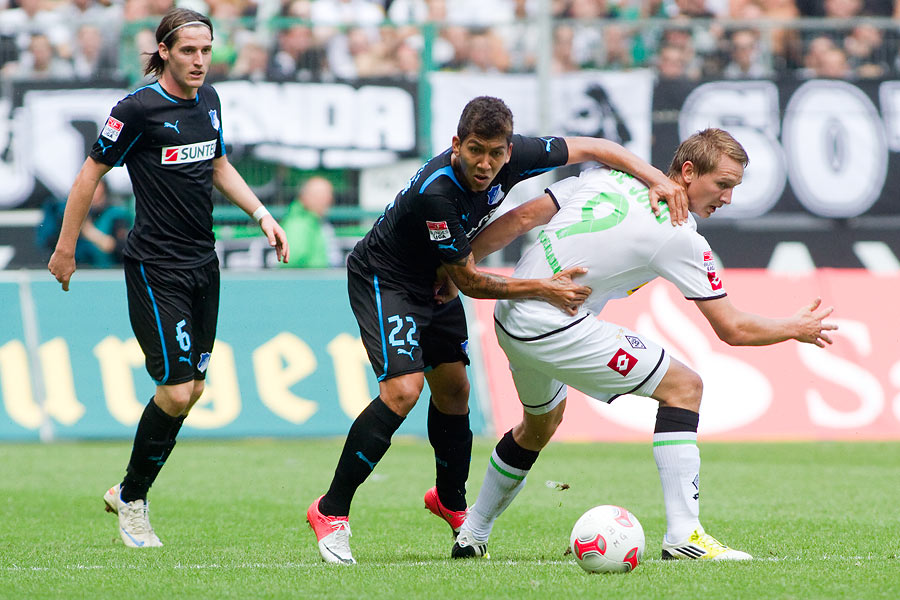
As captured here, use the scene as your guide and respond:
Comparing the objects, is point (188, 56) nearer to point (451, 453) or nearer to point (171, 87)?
point (171, 87)

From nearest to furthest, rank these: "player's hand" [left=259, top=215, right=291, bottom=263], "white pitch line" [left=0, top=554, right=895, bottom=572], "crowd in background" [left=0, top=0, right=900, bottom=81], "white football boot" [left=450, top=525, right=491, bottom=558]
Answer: "white pitch line" [left=0, top=554, right=895, bottom=572], "white football boot" [left=450, top=525, right=491, bottom=558], "player's hand" [left=259, top=215, right=291, bottom=263], "crowd in background" [left=0, top=0, right=900, bottom=81]

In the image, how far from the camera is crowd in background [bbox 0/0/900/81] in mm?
13469

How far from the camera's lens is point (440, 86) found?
13.6 meters

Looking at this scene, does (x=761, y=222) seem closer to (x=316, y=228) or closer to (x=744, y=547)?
(x=316, y=228)

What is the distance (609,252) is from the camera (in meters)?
5.76

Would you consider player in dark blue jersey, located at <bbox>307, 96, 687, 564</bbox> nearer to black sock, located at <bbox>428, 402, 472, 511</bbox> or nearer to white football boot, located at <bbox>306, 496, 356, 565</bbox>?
white football boot, located at <bbox>306, 496, 356, 565</bbox>

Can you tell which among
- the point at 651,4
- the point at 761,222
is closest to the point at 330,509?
the point at 761,222

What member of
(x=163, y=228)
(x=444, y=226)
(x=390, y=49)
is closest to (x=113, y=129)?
(x=163, y=228)

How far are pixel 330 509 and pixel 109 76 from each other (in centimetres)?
866

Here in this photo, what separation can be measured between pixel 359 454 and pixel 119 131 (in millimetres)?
2117

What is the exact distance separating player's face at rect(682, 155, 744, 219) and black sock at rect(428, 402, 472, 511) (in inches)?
65.7

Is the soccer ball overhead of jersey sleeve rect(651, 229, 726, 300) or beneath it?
beneath

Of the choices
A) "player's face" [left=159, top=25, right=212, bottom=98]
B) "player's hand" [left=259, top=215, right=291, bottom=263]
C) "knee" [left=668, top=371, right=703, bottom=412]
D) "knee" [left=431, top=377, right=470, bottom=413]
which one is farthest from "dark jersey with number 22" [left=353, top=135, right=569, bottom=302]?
"player's face" [left=159, top=25, right=212, bottom=98]

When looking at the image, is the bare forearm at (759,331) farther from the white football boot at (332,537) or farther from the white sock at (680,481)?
the white football boot at (332,537)
